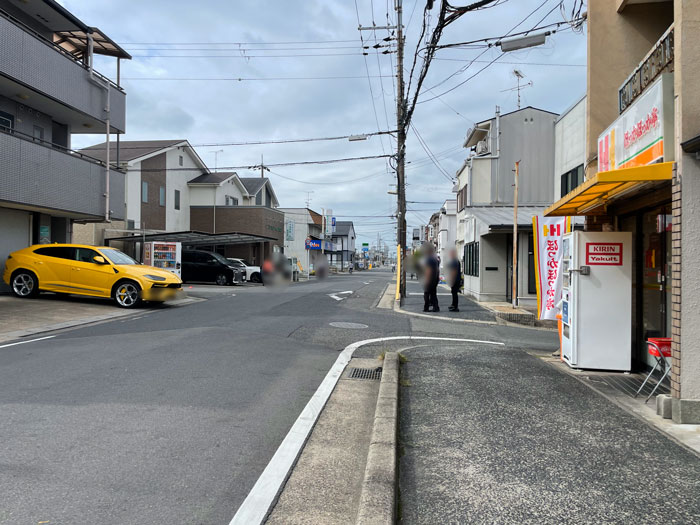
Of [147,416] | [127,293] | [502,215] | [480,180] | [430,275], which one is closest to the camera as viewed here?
[147,416]

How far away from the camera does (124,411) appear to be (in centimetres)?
469

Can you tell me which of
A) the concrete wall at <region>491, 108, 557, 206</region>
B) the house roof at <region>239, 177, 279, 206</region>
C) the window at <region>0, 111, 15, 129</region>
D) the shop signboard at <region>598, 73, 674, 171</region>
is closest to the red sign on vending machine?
the shop signboard at <region>598, 73, 674, 171</region>

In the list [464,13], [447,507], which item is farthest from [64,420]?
[464,13]

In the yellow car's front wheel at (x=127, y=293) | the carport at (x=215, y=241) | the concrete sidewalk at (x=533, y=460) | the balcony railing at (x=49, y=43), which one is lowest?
the concrete sidewalk at (x=533, y=460)

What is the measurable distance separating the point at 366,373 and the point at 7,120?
1371cm

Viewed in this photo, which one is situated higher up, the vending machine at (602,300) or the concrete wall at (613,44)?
the concrete wall at (613,44)

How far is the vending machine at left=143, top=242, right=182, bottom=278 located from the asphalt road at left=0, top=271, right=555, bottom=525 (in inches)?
491

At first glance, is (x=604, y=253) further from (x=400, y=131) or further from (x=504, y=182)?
(x=504, y=182)

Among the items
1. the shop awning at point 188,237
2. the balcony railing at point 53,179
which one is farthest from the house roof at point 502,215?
the balcony railing at point 53,179

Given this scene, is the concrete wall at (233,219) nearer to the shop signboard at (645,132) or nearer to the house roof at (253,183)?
the house roof at (253,183)

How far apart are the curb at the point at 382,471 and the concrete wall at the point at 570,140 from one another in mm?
12010

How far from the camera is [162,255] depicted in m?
22.1

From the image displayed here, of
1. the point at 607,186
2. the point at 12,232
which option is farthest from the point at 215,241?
the point at 607,186

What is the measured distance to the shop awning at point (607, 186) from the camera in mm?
4648
